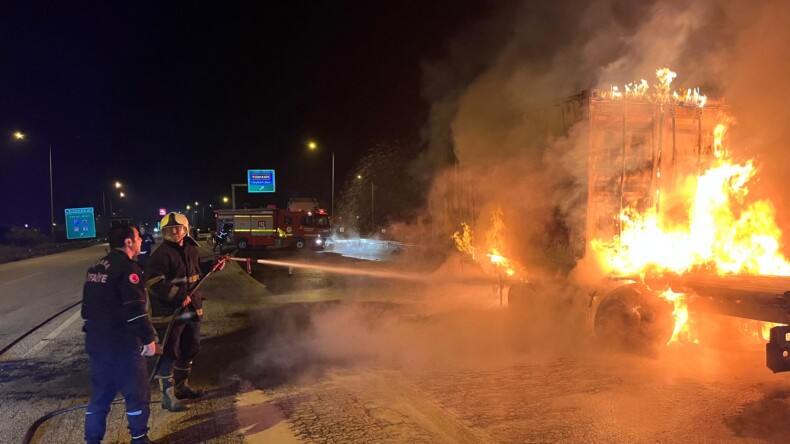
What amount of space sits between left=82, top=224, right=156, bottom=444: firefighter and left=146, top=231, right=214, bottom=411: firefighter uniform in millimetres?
826

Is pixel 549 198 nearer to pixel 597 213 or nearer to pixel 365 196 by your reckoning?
pixel 597 213

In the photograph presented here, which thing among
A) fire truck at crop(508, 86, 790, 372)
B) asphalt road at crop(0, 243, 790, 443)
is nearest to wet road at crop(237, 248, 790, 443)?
asphalt road at crop(0, 243, 790, 443)

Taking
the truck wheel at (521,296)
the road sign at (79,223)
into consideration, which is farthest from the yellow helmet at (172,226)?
the road sign at (79,223)

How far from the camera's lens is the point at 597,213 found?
6.10 metres

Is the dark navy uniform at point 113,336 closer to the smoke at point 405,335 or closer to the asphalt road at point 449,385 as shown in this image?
the asphalt road at point 449,385

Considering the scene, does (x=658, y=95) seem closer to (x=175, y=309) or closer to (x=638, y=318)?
(x=638, y=318)

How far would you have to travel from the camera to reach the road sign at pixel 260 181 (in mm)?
43219

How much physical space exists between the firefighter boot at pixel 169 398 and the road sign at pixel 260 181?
40.4 m

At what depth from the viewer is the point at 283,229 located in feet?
102

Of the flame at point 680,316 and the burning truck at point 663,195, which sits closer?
the flame at point 680,316

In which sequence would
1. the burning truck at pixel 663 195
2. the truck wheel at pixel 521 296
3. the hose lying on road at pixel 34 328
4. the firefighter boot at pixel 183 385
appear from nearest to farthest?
the firefighter boot at pixel 183 385
the burning truck at pixel 663 195
the hose lying on road at pixel 34 328
the truck wheel at pixel 521 296

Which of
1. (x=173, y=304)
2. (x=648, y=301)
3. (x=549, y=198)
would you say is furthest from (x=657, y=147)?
(x=173, y=304)

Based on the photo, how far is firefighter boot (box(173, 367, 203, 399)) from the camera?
14.7ft

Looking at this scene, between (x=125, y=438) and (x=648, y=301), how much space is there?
5.23 m
